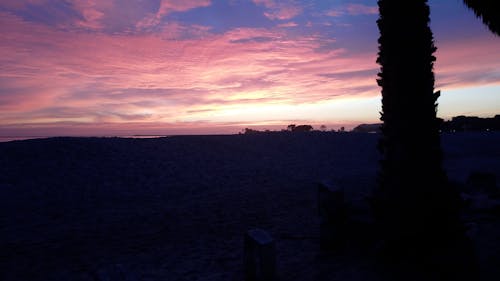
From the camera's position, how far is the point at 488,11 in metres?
9.53

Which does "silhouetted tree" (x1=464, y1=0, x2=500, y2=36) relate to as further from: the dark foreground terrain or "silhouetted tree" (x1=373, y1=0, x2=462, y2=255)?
the dark foreground terrain

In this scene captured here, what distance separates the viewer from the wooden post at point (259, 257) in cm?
593

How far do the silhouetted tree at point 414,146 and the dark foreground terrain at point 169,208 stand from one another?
90 centimetres

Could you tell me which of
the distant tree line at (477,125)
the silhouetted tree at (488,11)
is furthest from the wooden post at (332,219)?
the distant tree line at (477,125)

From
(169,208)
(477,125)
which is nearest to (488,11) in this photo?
(169,208)

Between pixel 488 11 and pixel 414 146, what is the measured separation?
18.4ft

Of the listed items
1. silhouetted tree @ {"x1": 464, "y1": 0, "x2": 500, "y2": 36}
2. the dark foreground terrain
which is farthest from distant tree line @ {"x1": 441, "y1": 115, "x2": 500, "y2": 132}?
silhouetted tree @ {"x1": 464, "y1": 0, "x2": 500, "y2": 36}

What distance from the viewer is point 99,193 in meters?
14.7

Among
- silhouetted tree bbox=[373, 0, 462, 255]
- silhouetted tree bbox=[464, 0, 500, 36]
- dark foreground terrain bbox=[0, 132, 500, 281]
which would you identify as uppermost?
silhouetted tree bbox=[464, 0, 500, 36]

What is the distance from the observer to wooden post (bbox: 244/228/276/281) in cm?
593

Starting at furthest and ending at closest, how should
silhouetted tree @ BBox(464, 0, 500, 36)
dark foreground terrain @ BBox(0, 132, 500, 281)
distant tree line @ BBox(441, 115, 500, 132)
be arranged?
distant tree line @ BBox(441, 115, 500, 132) < silhouetted tree @ BBox(464, 0, 500, 36) < dark foreground terrain @ BBox(0, 132, 500, 281)

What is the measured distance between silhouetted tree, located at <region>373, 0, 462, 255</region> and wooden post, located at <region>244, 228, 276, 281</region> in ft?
7.78

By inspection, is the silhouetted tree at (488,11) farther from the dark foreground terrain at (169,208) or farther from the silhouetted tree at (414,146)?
the dark foreground terrain at (169,208)

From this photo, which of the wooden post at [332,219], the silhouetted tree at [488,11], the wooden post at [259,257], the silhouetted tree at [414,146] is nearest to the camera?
the wooden post at [259,257]
